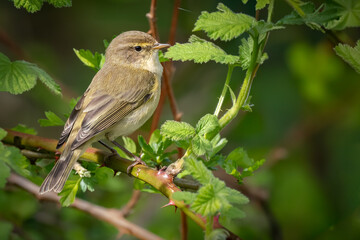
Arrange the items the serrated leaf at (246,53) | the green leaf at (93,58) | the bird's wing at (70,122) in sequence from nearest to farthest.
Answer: the serrated leaf at (246,53)
the green leaf at (93,58)
the bird's wing at (70,122)

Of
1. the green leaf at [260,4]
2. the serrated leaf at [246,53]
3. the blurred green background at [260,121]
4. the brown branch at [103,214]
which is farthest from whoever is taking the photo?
the blurred green background at [260,121]

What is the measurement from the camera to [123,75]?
3.71 m

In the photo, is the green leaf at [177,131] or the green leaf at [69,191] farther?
the green leaf at [69,191]

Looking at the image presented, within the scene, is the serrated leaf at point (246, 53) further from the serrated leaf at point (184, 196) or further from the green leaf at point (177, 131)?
the serrated leaf at point (184, 196)

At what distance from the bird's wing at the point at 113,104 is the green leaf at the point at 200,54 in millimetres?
1021

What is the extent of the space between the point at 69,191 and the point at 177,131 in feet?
2.23

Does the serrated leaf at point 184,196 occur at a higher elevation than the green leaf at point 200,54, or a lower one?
lower

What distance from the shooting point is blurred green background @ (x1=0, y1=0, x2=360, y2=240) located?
12.9ft

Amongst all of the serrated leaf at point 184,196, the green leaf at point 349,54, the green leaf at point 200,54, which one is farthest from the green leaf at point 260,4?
the serrated leaf at point 184,196

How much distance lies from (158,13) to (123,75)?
1.79m

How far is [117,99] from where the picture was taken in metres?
3.46

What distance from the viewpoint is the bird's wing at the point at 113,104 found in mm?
3168

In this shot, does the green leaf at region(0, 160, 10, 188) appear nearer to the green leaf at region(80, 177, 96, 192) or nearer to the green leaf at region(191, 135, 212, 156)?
the green leaf at region(80, 177, 96, 192)

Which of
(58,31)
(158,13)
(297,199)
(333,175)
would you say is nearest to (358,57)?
(297,199)
